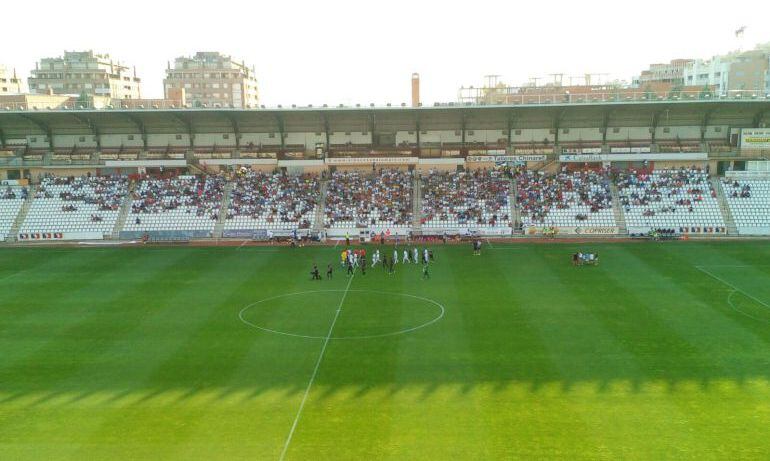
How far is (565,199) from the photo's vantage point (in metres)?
53.0

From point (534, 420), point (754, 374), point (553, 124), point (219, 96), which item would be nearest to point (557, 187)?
point (553, 124)

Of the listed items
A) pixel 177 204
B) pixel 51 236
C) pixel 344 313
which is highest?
pixel 177 204

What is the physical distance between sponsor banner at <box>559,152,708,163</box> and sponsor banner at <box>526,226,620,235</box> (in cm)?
996

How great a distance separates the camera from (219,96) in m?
121

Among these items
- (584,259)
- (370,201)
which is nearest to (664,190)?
(584,259)

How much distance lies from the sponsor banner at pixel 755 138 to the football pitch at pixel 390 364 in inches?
966

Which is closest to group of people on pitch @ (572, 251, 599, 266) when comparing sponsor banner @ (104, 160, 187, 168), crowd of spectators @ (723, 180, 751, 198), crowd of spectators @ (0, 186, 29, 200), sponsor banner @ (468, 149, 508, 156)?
sponsor banner @ (468, 149, 508, 156)

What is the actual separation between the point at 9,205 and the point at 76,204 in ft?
20.7

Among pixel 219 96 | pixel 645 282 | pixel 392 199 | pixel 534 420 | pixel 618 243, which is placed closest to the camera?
pixel 534 420

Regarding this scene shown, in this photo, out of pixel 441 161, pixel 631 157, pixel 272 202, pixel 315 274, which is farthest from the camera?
pixel 441 161

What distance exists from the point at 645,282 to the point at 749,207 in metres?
25.1

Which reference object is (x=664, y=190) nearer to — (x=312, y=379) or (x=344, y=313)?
(x=344, y=313)

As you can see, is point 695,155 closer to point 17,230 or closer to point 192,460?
point 192,460

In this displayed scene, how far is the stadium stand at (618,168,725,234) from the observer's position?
49281 millimetres
